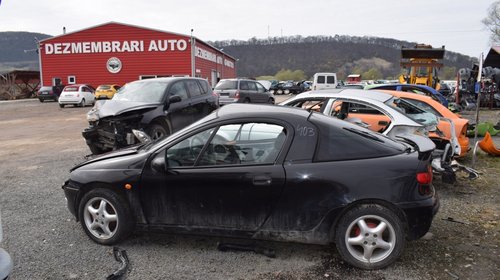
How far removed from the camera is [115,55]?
115 feet

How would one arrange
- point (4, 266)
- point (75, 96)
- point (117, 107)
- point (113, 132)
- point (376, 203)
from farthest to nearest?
point (75, 96) → point (117, 107) → point (113, 132) → point (376, 203) → point (4, 266)

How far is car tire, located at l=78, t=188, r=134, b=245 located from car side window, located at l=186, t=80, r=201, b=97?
585 cm

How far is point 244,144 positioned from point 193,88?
633cm

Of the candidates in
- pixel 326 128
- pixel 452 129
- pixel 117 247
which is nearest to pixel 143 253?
pixel 117 247

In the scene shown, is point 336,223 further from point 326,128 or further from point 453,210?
point 453,210

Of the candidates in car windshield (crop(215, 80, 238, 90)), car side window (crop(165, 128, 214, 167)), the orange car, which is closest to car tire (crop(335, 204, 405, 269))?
car side window (crop(165, 128, 214, 167))

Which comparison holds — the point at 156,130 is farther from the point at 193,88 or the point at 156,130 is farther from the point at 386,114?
the point at 386,114

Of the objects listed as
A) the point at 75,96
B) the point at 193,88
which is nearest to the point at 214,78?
the point at 75,96

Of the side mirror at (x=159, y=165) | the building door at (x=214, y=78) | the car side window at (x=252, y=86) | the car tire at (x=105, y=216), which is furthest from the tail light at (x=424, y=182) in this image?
the building door at (x=214, y=78)

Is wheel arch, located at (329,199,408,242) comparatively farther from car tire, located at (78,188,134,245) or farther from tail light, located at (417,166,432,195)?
car tire, located at (78,188,134,245)

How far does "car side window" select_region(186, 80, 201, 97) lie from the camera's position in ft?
31.8

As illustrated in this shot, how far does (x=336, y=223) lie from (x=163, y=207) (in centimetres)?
161

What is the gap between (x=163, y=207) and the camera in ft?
12.6

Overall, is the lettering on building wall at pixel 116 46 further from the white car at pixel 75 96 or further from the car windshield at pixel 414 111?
the car windshield at pixel 414 111
